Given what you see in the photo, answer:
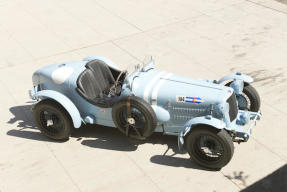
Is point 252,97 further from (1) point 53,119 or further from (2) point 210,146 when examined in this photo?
(1) point 53,119

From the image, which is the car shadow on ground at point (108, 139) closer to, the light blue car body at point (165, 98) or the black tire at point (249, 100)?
the light blue car body at point (165, 98)

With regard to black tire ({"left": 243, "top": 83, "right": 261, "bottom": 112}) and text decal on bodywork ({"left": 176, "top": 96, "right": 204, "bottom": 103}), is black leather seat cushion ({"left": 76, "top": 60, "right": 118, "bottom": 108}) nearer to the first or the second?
text decal on bodywork ({"left": 176, "top": 96, "right": 204, "bottom": 103})

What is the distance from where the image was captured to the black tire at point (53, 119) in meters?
7.81

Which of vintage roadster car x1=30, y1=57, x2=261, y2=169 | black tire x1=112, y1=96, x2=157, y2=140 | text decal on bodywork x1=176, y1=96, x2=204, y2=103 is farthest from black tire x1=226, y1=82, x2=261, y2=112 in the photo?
black tire x1=112, y1=96, x2=157, y2=140

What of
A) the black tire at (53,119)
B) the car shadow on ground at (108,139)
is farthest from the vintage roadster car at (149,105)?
the car shadow on ground at (108,139)

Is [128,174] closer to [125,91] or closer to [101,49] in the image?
[125,91]

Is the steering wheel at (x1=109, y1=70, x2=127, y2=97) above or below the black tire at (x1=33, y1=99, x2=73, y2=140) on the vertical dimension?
above

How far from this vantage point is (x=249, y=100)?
8.11 metres

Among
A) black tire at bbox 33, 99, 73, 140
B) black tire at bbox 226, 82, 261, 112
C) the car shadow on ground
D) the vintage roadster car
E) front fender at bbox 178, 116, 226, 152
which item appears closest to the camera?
front fender at bbox 178, 116, 226, 152

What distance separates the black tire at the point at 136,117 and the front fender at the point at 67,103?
2.18 feet

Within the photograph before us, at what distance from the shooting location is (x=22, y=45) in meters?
11.6

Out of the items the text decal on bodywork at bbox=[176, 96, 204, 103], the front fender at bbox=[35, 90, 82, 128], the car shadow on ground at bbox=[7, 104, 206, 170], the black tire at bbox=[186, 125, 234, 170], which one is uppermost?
the text decal on bodywork at bbox=[176, 96, 204, 103]

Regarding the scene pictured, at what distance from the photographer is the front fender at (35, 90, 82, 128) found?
771 centimetres

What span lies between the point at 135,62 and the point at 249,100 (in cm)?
333
